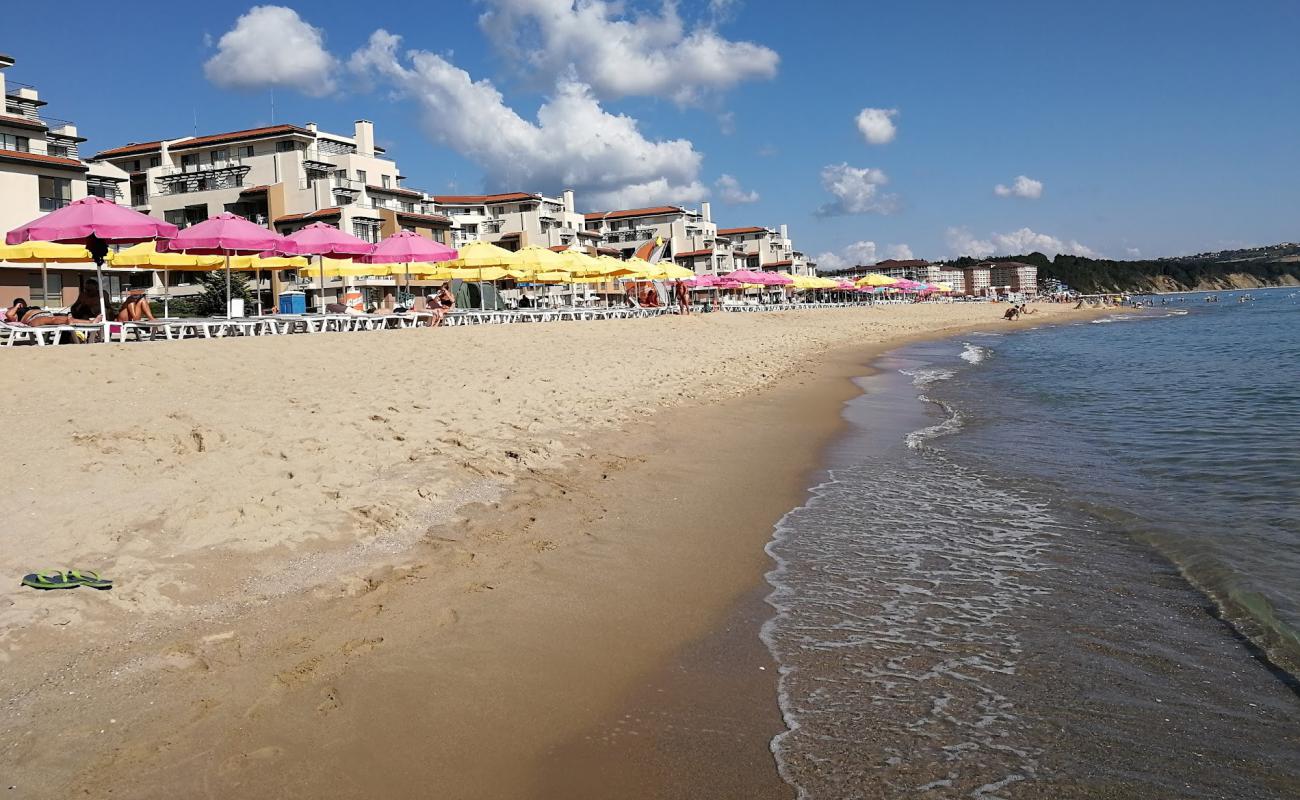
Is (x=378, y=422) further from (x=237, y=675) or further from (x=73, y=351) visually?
(x=73, y=351)

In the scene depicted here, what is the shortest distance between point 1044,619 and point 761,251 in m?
105

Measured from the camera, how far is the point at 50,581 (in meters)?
4.03

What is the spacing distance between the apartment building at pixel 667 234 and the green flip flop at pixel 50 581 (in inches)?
3428

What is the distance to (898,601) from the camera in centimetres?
474

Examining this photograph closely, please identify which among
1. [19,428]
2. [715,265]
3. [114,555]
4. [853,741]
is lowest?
[853,741]

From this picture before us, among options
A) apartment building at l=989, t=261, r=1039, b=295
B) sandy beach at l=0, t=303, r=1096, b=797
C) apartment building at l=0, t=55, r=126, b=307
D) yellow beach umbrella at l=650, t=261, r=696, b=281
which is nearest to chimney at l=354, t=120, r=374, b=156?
apartment building at l=0, t=55, r=126, b=307

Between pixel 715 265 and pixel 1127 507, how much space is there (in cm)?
8888

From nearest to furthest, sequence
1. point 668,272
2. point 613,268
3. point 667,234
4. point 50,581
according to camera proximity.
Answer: point 50,581
point 613,268
point 668,272
point 667,234

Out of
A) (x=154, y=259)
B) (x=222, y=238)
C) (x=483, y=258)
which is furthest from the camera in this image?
(x=483, y=258)

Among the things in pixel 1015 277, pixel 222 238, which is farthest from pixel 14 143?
pixel 1015 277

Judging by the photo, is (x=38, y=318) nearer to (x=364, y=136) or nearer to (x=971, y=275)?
(x=364, y=136)

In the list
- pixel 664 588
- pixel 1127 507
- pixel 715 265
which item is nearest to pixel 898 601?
pixel 664 588

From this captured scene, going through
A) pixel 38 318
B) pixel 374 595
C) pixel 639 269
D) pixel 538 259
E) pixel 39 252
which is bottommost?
pixel 374 595

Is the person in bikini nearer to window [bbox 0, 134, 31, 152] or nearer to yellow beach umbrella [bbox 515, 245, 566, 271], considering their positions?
yellow beach umbrella [bbox 515, 245, 566, 271]
